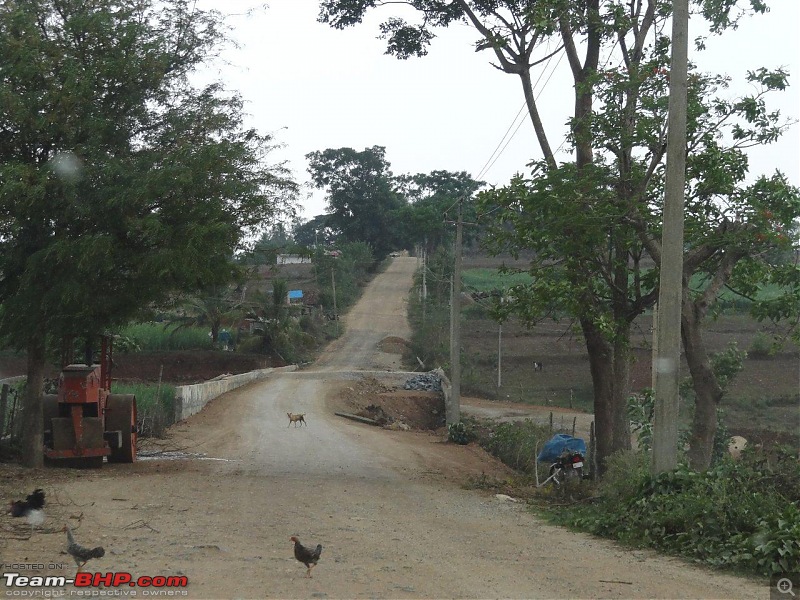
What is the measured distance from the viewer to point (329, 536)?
10234 millimetres

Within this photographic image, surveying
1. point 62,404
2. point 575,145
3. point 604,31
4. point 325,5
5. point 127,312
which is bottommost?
point 62,404

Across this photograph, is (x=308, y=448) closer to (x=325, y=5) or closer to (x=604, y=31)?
(x=325, y=5)

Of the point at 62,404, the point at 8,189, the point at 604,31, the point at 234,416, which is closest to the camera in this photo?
the point at 8,189

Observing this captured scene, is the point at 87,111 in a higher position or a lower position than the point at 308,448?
higher

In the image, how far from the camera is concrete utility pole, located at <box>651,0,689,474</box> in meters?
11.4

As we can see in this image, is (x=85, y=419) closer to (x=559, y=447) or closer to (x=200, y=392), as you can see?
(x=559, y=447)

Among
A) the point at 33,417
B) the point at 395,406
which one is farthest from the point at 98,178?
the point at 395,406

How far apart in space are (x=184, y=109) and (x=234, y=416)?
56.7 feet

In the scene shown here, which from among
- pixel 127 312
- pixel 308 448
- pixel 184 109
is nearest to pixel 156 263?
pixel 127 312

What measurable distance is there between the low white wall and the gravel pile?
8040 mm

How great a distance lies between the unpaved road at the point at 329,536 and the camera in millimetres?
7758

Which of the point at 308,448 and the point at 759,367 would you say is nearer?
the point at 308,448

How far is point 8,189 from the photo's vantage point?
13.1m

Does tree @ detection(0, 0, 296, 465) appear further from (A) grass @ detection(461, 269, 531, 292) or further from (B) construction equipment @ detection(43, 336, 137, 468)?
(A) grass @ detection(461, 269, 531, 292)
